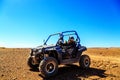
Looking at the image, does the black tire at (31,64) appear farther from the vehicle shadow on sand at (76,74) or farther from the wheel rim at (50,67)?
the wheel rim at (50,67)

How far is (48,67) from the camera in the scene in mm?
10242

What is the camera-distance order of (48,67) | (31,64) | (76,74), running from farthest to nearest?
(31,64), (76,74), (48,67)

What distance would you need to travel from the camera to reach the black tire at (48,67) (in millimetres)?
9875

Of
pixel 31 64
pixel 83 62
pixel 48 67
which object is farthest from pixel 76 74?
pixel 31 64

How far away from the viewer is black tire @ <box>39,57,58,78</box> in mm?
9875

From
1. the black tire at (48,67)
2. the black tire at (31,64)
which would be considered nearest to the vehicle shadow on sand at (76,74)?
the black tire at (48,67)

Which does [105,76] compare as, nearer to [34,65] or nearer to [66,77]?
[66,77]

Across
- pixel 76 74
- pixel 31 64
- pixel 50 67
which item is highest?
pixel 31 64

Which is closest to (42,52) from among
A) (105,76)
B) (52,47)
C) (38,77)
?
(52,47)

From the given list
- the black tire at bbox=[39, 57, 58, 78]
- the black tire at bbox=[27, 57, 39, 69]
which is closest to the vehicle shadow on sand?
the black tire at bbox=[39, 57, 58, 78]

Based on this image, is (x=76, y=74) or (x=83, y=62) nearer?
(x=76, y=74)

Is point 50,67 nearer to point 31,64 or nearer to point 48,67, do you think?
point 48,67

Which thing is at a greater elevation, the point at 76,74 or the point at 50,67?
the point at 50,67

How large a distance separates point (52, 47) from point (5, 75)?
293cm
